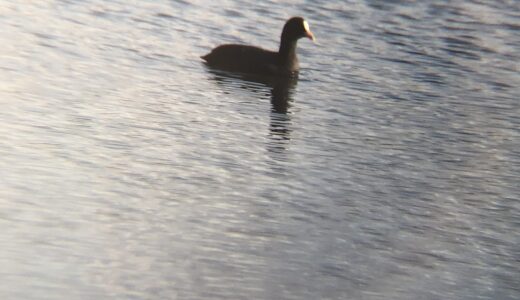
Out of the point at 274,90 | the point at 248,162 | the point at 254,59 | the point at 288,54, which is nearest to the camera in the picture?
the point at 248,162

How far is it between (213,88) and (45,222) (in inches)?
270

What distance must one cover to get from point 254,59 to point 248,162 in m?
5.56

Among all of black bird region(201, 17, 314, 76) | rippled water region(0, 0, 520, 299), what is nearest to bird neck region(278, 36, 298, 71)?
black bird region(201, 17, 314, 76)

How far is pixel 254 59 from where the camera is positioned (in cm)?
1945

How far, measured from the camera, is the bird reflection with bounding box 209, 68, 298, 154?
15.8 m

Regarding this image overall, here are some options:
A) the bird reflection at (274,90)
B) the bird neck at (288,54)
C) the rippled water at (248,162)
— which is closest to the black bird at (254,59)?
the bird neck at (288,54)

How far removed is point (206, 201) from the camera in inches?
491

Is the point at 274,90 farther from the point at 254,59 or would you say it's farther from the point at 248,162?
the point at 248,162

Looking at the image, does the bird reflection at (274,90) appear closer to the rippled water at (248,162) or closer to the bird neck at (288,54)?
the rippled water at (248,162)

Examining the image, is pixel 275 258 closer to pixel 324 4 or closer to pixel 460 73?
pixel 460 73

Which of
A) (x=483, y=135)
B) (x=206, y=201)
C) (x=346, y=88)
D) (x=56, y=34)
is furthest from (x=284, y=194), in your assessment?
(x=56, y=34)

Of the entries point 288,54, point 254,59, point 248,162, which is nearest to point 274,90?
point 254,59

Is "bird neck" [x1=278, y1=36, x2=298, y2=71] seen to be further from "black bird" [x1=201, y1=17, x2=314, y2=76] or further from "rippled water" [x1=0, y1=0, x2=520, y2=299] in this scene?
"rippled water" [x1=0, y1=0, x2=520, y2=299]

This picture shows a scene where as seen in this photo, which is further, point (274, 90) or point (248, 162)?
→ point (274, 90)
